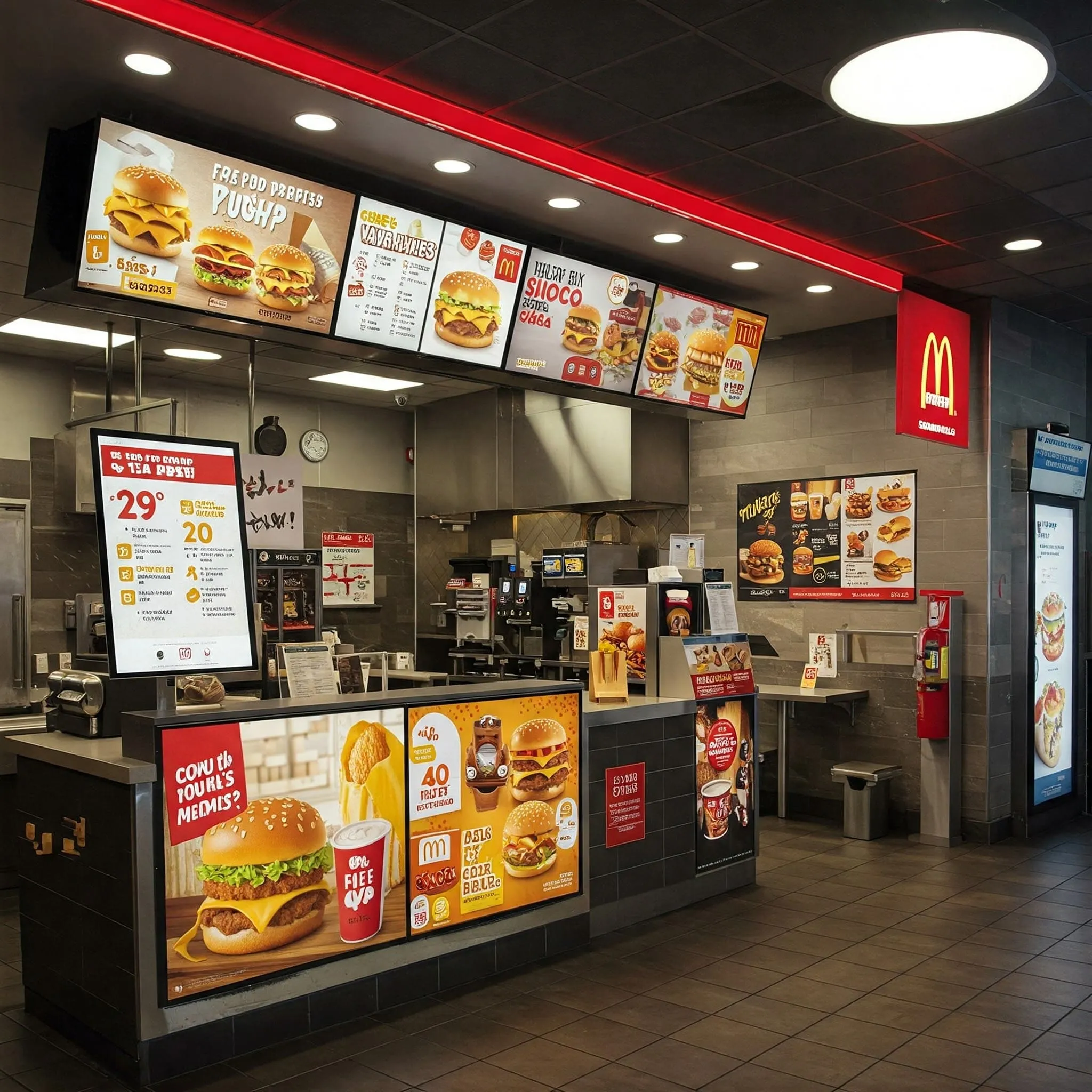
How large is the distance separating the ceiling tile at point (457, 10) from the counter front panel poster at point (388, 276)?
974 millimetres

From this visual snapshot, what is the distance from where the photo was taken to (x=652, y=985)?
4203mm

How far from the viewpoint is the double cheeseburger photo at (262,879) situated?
349cm

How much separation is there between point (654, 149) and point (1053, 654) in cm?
483

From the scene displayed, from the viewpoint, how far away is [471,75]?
3.94 m

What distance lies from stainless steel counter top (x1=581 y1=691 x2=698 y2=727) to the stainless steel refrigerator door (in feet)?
13.5

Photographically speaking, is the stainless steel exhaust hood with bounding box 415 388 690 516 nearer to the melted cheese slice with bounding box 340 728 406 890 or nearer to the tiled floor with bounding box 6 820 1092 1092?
the tiled floor with bounding box 6 820 1092 1092

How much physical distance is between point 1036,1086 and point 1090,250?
460 centimetres

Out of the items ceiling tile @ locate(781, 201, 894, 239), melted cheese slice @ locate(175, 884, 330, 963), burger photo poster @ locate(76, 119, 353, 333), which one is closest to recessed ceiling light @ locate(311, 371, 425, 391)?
ceiling tile @ locate(781, 201, 894, 239)

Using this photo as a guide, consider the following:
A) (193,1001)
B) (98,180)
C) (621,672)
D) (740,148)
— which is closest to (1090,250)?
(740,148)

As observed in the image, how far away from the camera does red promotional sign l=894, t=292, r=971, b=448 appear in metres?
6.11

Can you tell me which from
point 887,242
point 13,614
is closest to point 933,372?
point 887,242

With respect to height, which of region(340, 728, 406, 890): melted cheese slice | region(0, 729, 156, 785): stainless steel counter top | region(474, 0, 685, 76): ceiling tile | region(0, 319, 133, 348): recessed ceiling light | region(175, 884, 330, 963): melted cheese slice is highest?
region(474, 0, 685, 76): ceiling tile

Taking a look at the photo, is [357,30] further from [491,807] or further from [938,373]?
[938,373]

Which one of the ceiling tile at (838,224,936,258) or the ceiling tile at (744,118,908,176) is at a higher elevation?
the ceiling tile at (744,118,908,176)
